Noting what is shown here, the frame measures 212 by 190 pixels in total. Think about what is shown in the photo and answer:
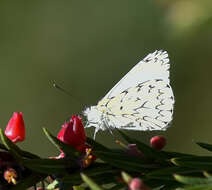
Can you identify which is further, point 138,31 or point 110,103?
point 138,31

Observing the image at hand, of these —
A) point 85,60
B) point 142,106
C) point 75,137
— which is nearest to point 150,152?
point 75,137

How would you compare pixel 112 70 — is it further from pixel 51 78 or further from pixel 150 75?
pixel 150 75

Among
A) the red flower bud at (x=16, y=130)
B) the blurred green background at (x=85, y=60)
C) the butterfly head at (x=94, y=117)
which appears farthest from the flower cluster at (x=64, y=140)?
the blurred green background at (x=85, y=60)

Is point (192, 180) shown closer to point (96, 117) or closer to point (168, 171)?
point (168, 171)

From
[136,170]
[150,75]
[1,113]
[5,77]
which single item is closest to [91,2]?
[5,77]

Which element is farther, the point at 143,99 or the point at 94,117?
the point at 143,99

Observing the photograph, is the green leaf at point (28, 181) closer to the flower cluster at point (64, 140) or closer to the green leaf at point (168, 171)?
the flower cluster at point (64, 140)

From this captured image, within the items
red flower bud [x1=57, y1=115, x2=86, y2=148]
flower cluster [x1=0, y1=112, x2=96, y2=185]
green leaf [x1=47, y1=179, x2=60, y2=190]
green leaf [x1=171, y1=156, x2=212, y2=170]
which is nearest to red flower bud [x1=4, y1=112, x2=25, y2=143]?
flower cluster [x1=0, y1=112, x2=96, y2=185]
